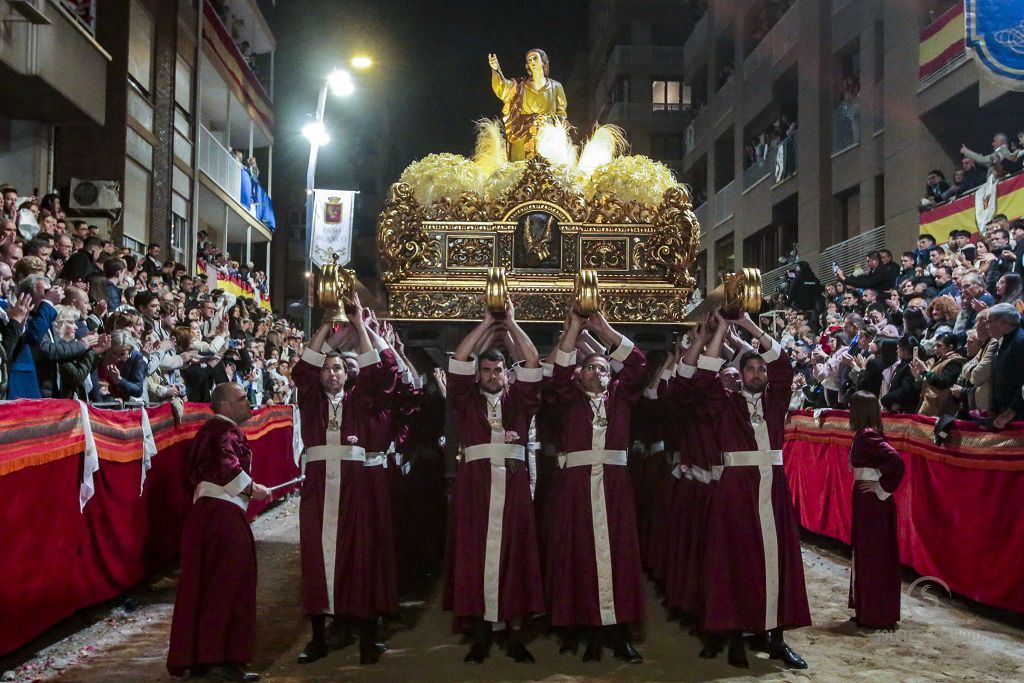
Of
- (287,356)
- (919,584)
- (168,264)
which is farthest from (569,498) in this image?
(287,356)

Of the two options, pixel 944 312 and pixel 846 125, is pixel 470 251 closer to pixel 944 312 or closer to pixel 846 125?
pixel 944 312

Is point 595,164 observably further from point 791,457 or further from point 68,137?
point 68,137

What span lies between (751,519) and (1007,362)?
270 centimetres

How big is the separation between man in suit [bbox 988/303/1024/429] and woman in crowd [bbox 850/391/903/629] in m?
0.87

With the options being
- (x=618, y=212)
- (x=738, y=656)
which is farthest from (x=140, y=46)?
(x=738, y=656)

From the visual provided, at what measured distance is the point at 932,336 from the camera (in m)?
10.1

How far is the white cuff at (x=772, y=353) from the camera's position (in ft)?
21.2

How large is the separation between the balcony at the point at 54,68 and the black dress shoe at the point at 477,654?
12.0 meters

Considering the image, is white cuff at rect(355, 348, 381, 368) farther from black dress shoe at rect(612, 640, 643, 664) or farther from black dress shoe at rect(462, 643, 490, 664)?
black dress shoe at rect(612, 640, 643, 664)

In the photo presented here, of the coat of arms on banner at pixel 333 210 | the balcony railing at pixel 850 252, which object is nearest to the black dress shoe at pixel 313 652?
the coat of arms on banner at pixel 333 210

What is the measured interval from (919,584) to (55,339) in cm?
734

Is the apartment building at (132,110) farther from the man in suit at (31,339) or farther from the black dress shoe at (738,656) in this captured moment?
the black dress shoe at (738,656)

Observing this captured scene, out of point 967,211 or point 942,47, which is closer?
point 967,211

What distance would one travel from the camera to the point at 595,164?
929 cm
